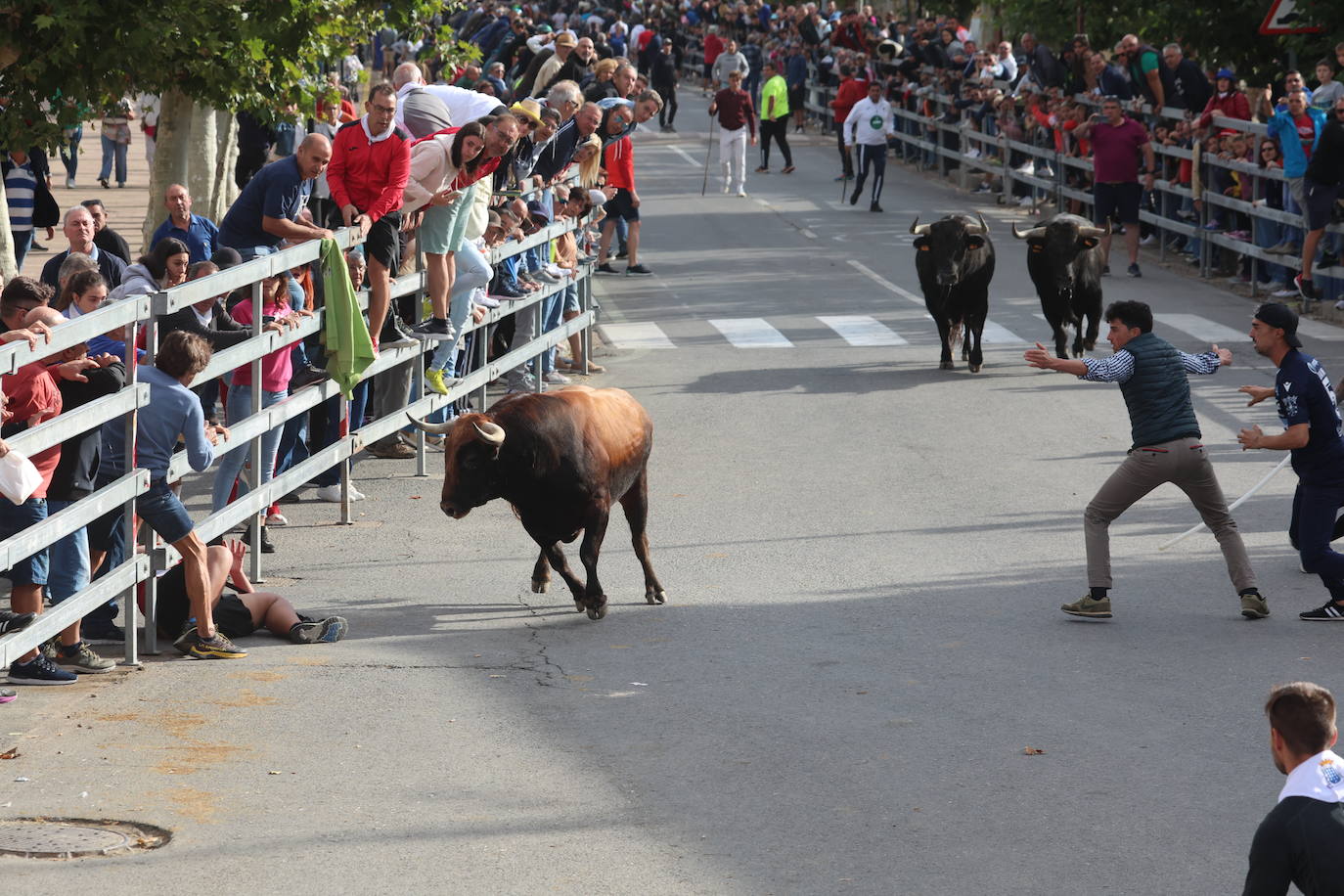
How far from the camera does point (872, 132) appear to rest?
31.5 meters

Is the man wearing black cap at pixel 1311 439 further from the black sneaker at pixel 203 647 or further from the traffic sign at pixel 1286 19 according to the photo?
the traffic sign at pixel 1286 19

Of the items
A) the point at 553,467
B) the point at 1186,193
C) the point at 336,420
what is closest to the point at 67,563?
the point at 553,467

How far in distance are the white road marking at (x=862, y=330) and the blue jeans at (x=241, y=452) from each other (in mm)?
9670

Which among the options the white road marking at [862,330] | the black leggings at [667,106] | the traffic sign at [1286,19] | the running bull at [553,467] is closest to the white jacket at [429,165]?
the running bull at [553,467]

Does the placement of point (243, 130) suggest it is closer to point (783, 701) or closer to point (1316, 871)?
point (783, 701)

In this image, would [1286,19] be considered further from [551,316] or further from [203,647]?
[203,647]

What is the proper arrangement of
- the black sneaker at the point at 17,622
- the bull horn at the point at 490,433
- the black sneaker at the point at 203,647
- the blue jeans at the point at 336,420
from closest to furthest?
1. the black sneaker at the point at 17,622
2. the black sneaker at the point at 203,647
3. the bull horn at the point at 490,433
4. the blue jeans at the point at 336,420

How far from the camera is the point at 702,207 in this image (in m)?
33.4

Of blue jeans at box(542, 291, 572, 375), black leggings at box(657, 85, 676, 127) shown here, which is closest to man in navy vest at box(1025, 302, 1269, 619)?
blue jeans at box(542, 291, 572, 375)

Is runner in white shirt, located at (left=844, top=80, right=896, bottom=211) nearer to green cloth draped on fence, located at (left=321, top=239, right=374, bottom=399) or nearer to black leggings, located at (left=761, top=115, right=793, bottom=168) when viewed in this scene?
black leggings, located at (left=761, top=115, right=793, bottom=168)

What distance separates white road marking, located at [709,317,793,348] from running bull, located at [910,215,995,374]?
6.51 ft

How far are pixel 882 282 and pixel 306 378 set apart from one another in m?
14.0

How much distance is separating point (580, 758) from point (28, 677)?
2.66 metres

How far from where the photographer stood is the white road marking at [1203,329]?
20.0 metres
